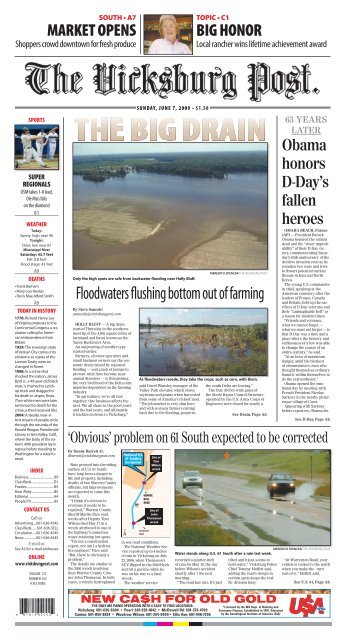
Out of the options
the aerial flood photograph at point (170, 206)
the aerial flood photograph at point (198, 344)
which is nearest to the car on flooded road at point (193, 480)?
the aerial flood photograph at point (198, 344)

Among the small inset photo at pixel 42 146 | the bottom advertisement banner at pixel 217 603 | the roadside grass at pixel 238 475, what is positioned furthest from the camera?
the small inset photo at pixel 42 146

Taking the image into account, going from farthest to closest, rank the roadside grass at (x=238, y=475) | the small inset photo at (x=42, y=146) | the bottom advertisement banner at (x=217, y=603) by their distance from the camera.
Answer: the small inset photo at (x=42, y=146), the bottom advertisement banner at (x=217, y=603), the roadside grass at (x=238, y=475)

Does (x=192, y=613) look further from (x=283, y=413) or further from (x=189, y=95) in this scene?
(x=189, y=95)

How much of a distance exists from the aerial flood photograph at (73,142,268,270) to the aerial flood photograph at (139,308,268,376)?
0.50 m

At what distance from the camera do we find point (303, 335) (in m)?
10.2

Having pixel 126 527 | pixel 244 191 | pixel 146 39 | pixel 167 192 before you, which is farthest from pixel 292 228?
pixel 126 527

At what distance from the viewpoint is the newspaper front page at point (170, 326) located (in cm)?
1009

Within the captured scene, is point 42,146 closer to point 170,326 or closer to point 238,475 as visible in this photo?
point 170,326

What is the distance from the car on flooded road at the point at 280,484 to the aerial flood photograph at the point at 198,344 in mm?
1004

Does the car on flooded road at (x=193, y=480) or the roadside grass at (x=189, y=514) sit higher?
the car on flooded road at (x=193, y=480)

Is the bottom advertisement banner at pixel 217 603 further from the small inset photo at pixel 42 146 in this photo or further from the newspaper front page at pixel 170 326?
the small inset photo at pixel 42 146

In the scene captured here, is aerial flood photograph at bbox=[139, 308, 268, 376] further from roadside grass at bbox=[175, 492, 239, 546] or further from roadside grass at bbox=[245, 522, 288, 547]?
roadside grass at bbox=[245, 522, 288, 547]

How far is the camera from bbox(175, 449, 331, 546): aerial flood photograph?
1000cm

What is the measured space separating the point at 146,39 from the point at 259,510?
4758 mm
